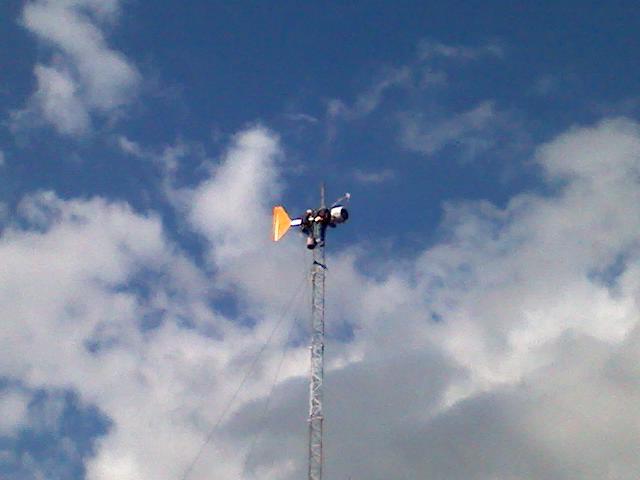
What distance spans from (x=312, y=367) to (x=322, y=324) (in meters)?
5.37

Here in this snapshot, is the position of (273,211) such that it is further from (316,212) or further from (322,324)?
(322,324)

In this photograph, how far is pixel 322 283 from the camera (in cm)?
12306

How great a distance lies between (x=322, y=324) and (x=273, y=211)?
15.8 metres

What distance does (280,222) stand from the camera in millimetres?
127625

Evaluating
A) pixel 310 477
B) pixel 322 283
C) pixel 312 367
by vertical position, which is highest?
pixel 322 283

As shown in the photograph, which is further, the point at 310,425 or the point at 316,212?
the point at 316,212

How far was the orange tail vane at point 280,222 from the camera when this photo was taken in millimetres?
127062

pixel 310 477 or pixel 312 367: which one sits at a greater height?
pixel 312 367

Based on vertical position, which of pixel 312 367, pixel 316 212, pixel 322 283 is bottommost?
pixel 312 367

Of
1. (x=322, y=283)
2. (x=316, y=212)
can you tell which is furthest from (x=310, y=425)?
(x=316, y=212)

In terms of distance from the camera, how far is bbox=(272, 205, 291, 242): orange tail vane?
12706cm

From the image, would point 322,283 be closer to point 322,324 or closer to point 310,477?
point 322,324

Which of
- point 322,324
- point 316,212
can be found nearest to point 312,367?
point 322,324

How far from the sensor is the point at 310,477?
114 meters
